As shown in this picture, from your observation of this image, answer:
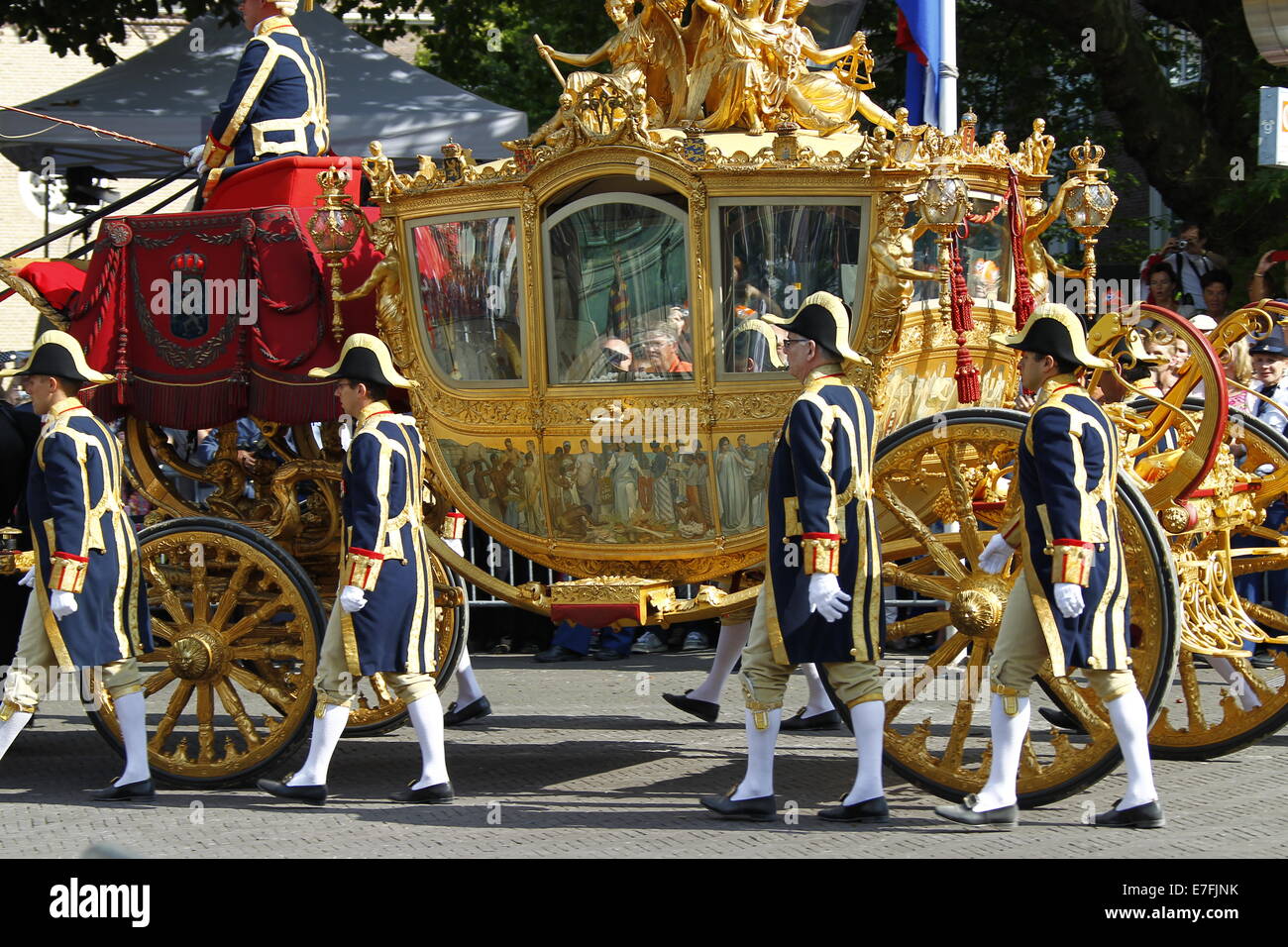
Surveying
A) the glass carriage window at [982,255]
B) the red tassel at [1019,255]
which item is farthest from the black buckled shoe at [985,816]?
the red tassel at [1019,255]

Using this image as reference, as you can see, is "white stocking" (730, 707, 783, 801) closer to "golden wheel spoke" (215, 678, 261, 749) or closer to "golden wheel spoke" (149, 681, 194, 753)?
"golden wheel spoke" (215, 678, 261, 749)

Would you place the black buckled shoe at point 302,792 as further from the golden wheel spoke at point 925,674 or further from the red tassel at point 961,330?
the red tassel at point 961,330

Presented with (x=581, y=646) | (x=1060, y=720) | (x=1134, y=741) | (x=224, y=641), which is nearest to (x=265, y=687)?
(x=224, y=641)

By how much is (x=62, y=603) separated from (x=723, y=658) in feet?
10.7

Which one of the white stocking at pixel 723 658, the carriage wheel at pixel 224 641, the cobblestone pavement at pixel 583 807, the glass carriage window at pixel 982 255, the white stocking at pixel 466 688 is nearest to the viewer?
the cobblestone pavement at pixel 583 807

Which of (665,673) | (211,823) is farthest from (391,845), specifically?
(665,673)

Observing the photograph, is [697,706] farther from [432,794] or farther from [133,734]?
[133,734]

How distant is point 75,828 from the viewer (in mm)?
7074

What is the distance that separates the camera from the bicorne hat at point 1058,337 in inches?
265

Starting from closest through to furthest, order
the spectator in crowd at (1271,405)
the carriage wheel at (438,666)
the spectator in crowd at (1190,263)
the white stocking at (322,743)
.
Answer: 1. the white stocking at (322,743)
2. the carriage wheel at (438,666)
3. the spectator in crowd at (1271,405)
4. the spectator in crowd at (1190,263)

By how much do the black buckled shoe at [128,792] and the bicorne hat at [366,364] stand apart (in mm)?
1893

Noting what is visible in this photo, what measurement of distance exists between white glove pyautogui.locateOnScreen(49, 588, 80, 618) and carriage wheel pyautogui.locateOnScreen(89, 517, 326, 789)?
1.84 feet

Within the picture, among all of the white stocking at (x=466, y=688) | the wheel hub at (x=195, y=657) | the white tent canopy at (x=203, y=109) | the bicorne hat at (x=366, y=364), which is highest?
the white tent canopy at (x=203, y=109)

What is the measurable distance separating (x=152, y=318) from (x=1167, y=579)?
15.5 feet
